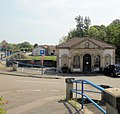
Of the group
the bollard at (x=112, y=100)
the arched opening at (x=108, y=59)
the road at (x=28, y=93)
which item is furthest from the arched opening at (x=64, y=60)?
the bollard at (x=112, y=100)

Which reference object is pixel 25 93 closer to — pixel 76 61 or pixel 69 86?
pixel 69 86

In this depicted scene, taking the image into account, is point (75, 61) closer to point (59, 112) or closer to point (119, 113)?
point (59, 112)

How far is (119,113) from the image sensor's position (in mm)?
4262

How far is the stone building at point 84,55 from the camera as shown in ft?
130

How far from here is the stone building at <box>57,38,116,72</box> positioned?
130 ft

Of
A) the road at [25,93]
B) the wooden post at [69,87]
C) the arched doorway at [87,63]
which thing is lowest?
the road at [25,93]

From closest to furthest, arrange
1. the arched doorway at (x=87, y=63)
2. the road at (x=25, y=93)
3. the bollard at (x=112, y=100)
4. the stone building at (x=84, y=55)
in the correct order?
the bollard at (x=112, y=100)
the road at (x=25, y=93)
the stone building at (x=84, y=55)
the arched doorway at (x=87, y=63)

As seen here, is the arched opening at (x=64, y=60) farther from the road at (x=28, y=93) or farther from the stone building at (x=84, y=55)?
the road at (x=28, y=93)

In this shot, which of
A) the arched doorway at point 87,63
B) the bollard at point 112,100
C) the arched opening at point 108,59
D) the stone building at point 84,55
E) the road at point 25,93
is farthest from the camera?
the arched opening at point 108,59

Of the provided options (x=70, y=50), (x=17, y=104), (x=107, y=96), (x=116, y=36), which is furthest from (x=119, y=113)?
(x=116, y=36)

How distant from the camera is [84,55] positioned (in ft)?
131

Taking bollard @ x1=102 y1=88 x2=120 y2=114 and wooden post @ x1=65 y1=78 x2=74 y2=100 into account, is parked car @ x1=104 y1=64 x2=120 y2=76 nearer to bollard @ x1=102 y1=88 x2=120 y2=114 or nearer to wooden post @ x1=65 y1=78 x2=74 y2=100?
wooden post @ x1=65 y1=78 x2=74 y2=100

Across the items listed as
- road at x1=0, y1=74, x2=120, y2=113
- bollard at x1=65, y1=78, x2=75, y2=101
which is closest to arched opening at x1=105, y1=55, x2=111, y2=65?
road at x1=0, y1=74, x2=120, y2=113

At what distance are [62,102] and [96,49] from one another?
2963 centimetres
